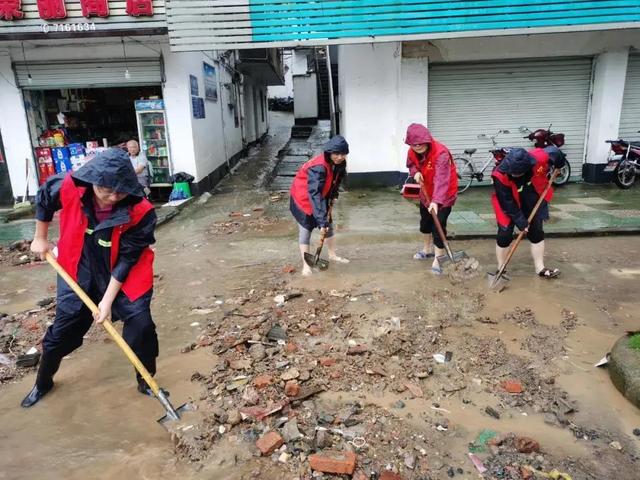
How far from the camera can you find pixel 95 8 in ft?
27.8

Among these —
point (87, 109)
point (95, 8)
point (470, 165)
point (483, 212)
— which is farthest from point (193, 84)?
point (483, 212)

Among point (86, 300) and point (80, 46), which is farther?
point (80, 46)

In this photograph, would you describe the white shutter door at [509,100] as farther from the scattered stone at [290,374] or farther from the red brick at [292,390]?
the red brick at [292,390]

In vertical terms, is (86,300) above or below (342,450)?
above

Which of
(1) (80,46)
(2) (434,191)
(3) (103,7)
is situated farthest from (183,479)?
(1) (80,46)

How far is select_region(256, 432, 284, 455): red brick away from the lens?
262 cm

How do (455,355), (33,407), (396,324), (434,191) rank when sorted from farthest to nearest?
(434,191) → (396,324) → (455,355) → (33,407)

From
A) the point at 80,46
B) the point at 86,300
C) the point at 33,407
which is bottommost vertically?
the point at 33,407

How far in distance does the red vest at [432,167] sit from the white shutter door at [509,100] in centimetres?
513

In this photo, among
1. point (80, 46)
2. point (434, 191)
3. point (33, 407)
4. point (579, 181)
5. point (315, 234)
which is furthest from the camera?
point (579, 181)

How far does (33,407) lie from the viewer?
323 centimetres

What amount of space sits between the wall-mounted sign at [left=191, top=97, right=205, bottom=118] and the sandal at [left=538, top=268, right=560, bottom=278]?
24.6 ft

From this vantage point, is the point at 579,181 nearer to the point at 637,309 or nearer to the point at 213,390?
the point at 637,309

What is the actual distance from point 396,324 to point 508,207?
70.8 inches
